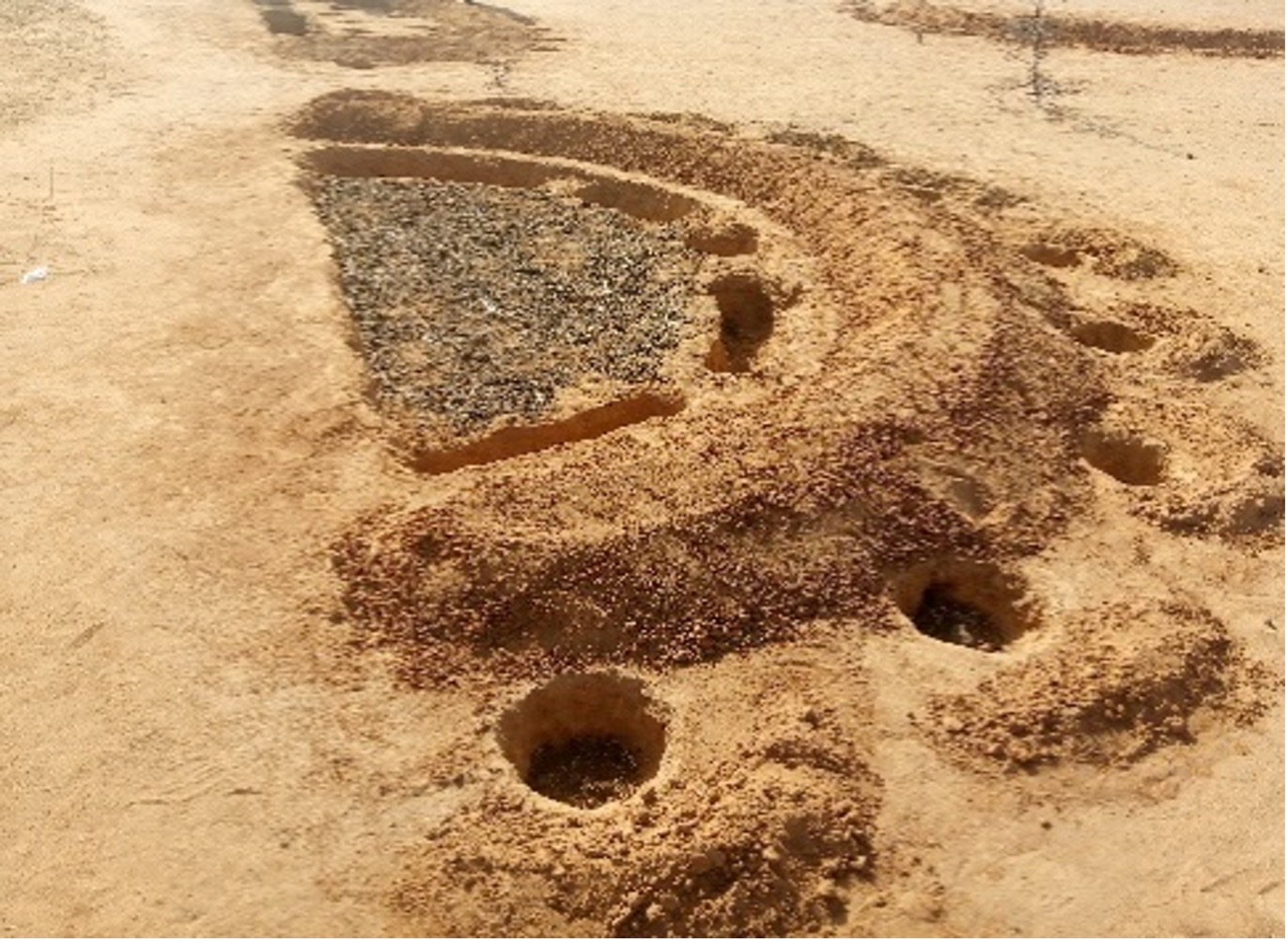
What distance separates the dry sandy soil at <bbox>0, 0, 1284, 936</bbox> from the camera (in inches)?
256

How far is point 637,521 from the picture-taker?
8484 millimetres

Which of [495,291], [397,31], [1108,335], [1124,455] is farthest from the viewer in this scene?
[397,31]

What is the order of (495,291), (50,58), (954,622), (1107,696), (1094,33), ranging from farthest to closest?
(1094,33) < (50,58) < (495,291) < (954,622) < (1107,696)

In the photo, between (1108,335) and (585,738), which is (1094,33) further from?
(585,738)

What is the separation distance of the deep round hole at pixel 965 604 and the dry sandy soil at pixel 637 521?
0.10 ft

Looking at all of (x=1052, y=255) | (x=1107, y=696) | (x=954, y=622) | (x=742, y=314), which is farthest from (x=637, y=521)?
(x=1052, y=255)

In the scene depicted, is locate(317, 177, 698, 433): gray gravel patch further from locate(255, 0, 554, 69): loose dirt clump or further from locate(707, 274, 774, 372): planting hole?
locate(255, 0, 554, 69): loose dirt clump

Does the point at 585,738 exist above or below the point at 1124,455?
below

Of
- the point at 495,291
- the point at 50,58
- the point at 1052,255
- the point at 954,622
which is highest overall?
the point at 50,58

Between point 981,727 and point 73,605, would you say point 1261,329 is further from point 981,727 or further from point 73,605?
point 73,605

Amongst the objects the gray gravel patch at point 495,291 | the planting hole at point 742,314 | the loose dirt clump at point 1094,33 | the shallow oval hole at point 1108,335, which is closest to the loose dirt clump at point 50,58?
the gray gravel patch at point 495,291

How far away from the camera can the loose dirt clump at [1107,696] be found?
7234mm

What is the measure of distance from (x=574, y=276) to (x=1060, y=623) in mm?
5821

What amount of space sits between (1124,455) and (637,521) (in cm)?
408
